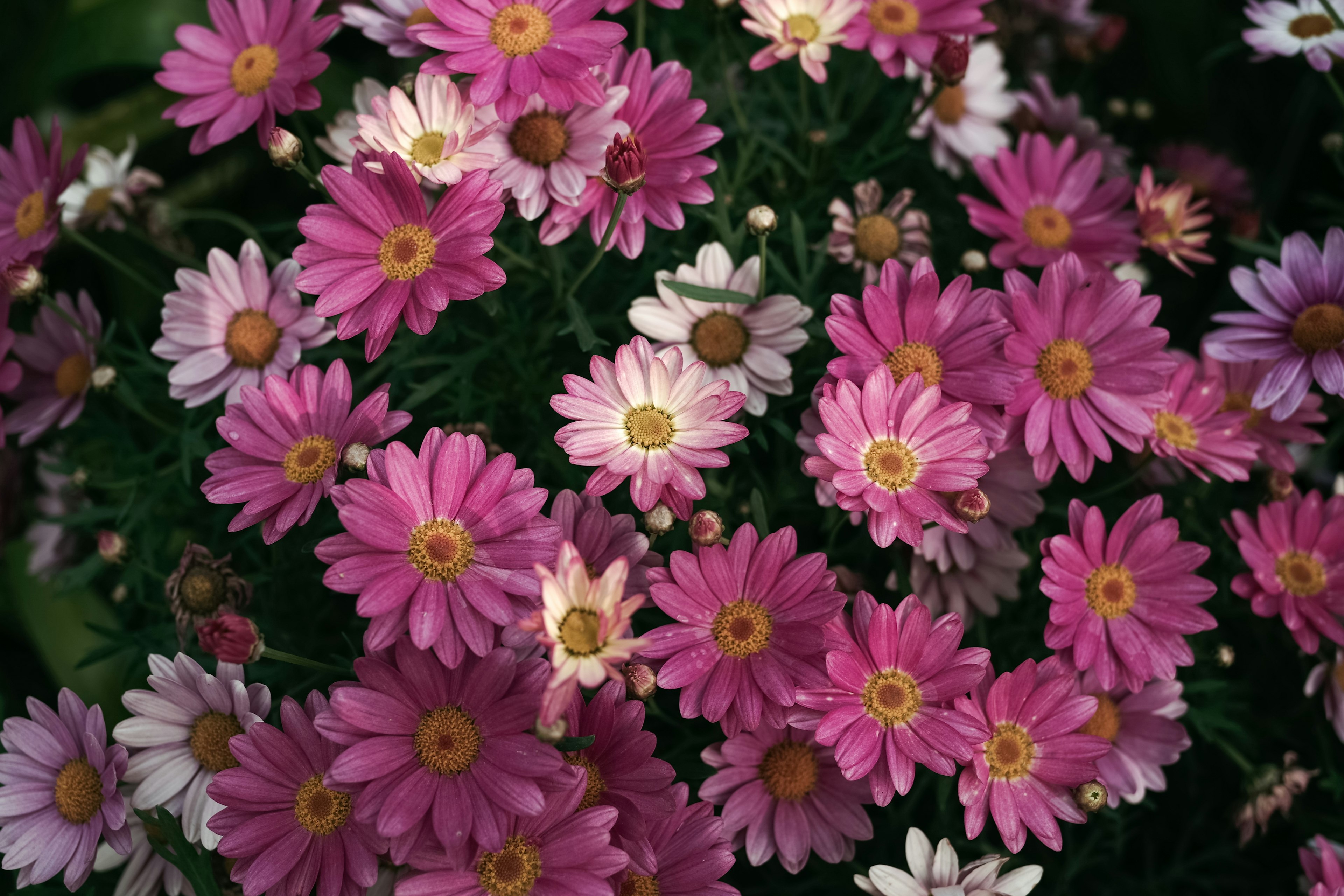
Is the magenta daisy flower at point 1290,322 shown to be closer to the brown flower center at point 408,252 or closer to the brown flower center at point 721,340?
the brown flower center at point 721,340

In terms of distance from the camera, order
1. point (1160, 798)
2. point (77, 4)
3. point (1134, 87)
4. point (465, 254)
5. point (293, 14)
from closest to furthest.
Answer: point (465, 254) → point (293, 14) → point (1160, 798) → point (77, 4) → point (1134, 87)

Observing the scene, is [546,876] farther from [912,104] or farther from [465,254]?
[912,104]

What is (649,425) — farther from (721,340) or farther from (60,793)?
(60,793)

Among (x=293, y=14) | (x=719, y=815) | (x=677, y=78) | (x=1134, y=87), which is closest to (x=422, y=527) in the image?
(x=719, y=815)

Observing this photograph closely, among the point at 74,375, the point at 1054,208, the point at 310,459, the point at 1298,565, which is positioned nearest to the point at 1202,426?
the point at 1298,565

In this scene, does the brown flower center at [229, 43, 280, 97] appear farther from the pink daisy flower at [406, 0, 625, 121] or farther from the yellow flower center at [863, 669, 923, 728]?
the yellow flower center at [863, 669, 923, 728]

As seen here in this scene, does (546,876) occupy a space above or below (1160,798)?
above
